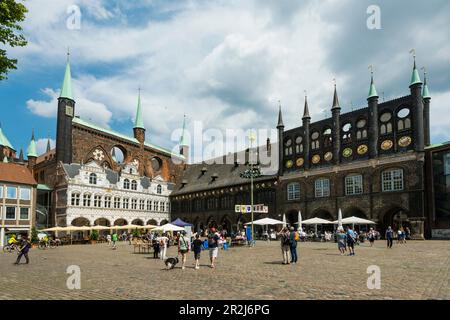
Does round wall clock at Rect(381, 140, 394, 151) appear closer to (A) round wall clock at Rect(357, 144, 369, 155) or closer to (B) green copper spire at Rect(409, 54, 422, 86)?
(A) round wall clock at Rect(357, 144, 369, 155)

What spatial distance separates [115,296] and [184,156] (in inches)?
2692

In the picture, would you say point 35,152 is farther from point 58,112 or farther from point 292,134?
point 292,134

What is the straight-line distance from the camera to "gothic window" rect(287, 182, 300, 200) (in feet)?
160

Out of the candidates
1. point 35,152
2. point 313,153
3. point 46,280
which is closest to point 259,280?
point 46,280

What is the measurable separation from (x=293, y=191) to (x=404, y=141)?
1513 centimetres

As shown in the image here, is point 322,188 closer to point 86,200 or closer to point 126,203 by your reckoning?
point 126,203

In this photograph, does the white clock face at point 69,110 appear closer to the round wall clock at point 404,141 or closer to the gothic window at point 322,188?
the gothic window at point 322,188

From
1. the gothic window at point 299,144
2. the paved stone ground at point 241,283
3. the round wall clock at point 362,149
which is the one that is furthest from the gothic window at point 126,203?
the paved stone ground at point 241,283

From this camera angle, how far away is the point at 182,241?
1631 cm

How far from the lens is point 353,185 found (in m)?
42.9

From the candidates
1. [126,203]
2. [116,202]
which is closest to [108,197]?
[116,202]

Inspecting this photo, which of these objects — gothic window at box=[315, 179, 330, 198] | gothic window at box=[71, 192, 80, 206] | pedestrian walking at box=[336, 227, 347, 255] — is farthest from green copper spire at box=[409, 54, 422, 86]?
gothic window at box=[71, 192, 80, 206]

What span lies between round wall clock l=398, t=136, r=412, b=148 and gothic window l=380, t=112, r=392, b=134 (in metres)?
1.67
